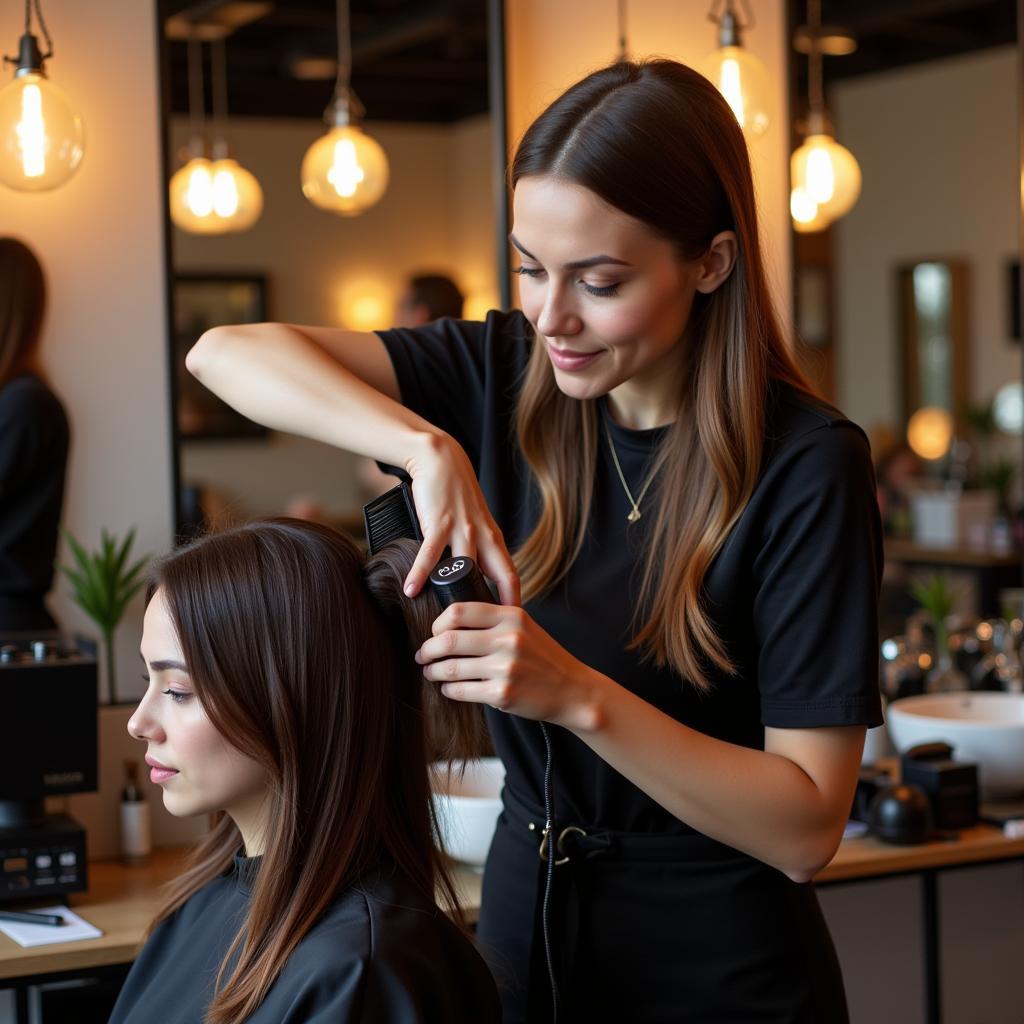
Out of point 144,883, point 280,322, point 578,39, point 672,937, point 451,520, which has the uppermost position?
point 578,39

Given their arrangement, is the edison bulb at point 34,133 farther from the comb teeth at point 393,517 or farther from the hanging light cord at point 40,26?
the comb teeth at point 393,517

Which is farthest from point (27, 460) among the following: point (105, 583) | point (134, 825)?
point (134, 825)

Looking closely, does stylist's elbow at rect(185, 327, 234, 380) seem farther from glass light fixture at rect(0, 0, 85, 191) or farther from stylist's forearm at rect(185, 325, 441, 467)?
glass light fixture at rect(0, 0, 85, 191)

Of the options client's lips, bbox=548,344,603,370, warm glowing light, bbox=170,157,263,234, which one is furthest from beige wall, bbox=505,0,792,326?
client's lips, bbox=548,344,603,370

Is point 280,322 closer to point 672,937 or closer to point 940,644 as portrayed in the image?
point 672,937

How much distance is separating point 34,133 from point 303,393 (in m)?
0.84

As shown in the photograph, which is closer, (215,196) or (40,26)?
(40,26)

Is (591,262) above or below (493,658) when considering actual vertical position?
above

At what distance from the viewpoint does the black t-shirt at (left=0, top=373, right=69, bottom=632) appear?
221cm

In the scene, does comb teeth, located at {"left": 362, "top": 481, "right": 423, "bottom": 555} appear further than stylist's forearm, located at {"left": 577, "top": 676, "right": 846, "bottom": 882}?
Yes

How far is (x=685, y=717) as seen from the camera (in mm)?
1374

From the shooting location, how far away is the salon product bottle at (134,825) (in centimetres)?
219

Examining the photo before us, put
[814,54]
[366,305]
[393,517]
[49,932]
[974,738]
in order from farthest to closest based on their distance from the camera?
[366,305], [814,54], [974,738], [49,932], [393,517]

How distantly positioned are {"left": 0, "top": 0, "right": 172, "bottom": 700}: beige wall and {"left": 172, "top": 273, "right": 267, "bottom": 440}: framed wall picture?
61 mm
